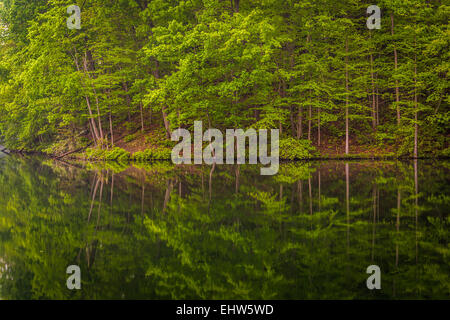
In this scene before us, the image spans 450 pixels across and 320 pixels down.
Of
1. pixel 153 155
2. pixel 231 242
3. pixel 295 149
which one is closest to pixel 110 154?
pixel 153 155

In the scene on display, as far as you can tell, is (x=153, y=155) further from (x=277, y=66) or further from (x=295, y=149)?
(x=277, y=66)

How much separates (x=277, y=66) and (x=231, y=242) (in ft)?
71.8

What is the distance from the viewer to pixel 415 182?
14.1m

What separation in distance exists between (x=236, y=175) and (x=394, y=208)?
28.9ft

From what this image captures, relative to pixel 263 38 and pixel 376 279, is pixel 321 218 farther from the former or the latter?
pixel 263 38

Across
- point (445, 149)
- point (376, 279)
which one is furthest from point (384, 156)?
point (376, 279)

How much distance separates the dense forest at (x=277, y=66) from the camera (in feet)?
83.5

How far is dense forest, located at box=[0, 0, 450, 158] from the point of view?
25.4 m

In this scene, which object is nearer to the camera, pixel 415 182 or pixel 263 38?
pixel 415 182

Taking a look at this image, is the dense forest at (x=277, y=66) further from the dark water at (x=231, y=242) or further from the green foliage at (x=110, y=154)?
the dark water at (x=231, y=242)

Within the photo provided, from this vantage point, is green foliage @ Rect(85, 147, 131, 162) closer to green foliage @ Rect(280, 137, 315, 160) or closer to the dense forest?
the dense forest

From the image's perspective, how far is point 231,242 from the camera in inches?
283

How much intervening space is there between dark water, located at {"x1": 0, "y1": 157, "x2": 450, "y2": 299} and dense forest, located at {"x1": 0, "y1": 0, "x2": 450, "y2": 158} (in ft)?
44.0
